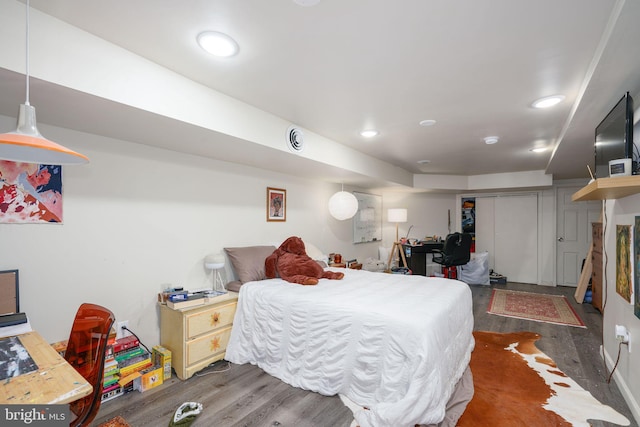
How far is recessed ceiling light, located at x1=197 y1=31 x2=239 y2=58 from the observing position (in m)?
1.73

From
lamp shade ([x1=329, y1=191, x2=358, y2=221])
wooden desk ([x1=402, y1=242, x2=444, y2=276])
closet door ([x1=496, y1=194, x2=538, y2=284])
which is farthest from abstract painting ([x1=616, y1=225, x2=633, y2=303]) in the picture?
closet door ([x1=496, y1=194, x2=538, y2=284])

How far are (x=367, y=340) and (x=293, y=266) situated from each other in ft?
4.56

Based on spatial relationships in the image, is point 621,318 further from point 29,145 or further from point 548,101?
point 29,145

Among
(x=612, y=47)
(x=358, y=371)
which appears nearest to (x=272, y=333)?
(x=358, y=371)

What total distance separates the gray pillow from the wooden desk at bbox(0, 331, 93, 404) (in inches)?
78.5

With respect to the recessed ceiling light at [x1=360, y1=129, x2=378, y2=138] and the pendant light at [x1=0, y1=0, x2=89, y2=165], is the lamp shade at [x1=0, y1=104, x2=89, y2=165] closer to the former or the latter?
the pendant light at [x1=0, y1=0, x2=89, y2=165]

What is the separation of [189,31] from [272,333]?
2323 mm

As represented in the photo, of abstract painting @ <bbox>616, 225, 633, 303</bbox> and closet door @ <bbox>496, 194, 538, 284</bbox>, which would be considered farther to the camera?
closet door @ <bbox>496, 194, 538, 284</bbox>

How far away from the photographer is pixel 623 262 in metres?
2.40

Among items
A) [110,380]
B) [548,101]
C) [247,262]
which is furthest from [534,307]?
[110,380]

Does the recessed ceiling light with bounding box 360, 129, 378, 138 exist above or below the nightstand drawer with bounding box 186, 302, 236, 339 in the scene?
above

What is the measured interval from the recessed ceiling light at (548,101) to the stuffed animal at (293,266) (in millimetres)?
2475

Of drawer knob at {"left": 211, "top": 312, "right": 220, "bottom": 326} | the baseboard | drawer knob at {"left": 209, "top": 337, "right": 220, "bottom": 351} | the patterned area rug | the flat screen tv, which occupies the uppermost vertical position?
the flat screen tv

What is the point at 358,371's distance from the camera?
2.22 m
